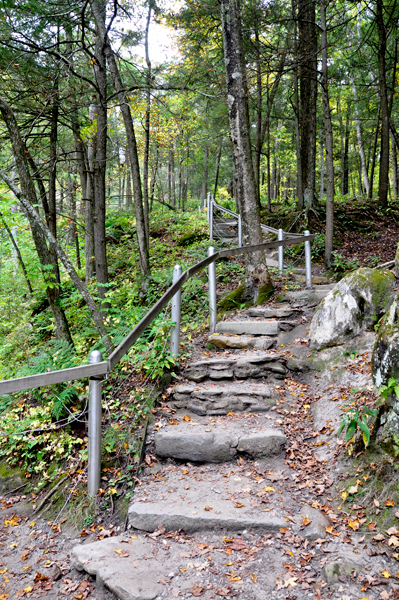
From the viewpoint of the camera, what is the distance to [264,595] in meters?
2.20

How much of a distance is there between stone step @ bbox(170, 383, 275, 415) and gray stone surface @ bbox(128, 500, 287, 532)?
127 cm

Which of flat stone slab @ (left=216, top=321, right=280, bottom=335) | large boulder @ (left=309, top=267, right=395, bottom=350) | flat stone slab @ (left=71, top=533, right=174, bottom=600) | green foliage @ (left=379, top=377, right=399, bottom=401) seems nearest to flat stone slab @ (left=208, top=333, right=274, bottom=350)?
flat stone slab @ (left=216, top=321, right=280, bottom=335)

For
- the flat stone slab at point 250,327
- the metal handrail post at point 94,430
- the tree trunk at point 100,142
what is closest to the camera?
the metal handrail post at point 94,430

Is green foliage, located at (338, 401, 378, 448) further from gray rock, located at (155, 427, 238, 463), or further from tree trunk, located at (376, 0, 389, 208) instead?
tree trunk, located at (376, 0, 389, 208)

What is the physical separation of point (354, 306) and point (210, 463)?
8.77 feet

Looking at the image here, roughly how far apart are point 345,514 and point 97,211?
6.49m

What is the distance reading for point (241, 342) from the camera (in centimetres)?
536

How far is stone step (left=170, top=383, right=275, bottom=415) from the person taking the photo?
412cm

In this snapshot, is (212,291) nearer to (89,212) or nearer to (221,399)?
(221,399)

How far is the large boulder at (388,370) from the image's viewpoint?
281 cm

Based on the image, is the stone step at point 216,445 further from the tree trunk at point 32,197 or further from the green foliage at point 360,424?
the tree trunk at point 32,197

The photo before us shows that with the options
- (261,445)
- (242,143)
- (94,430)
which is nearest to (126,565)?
(94,430)

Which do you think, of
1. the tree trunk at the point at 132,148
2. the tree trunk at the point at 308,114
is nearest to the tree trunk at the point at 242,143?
the tree trunk at the point at 132,148

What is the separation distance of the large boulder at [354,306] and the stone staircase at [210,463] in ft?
1.69
